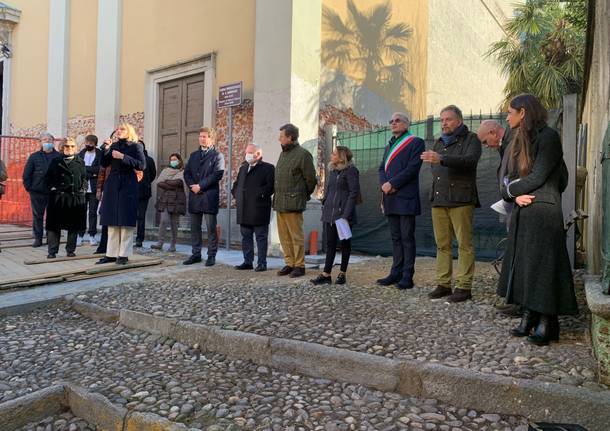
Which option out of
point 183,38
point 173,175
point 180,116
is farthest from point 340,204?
point 183,38

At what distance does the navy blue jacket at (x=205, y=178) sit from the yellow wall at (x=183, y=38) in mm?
2255

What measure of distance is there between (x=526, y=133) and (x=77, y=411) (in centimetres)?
360

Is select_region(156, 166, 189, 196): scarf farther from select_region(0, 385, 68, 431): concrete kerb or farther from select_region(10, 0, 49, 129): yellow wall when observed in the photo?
select_region(10, 0, 49, 129): yellow wall

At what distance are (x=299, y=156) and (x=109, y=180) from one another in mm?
2643

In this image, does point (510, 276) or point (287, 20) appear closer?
point (510, 276)

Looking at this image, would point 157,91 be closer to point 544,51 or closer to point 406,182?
point 406,182

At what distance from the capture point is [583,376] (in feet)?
9.14

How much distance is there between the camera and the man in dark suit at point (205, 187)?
7.00 metres

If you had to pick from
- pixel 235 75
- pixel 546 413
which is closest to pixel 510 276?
pixel 546 413

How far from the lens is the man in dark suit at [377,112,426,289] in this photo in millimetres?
5340

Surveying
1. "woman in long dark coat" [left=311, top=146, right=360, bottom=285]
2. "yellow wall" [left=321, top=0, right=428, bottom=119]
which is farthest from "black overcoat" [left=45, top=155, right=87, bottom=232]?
"yellow wall" [left=321, top=0, right=428, bottom=119]

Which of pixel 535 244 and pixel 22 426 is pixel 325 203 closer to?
pixel 535 244

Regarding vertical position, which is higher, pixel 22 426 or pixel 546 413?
pixel 546 413

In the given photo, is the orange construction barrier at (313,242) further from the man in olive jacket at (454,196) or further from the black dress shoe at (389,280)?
the man in olive jacket at (454,196)
